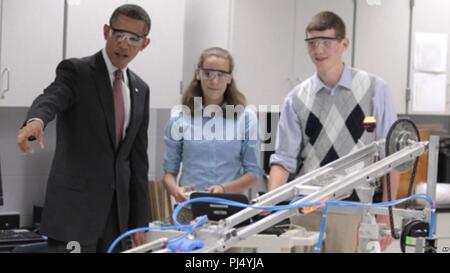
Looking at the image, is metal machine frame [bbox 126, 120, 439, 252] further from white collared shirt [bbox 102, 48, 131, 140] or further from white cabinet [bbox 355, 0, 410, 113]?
→ white cabinet [bbox 355, 0, 410, 113]

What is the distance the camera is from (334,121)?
8.46 ft

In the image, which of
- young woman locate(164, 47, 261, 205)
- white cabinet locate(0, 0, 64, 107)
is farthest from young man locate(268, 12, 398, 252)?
white cabinet locate(0, 0, 64, 107)

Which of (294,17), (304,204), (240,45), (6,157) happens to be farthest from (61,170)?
(294,17)

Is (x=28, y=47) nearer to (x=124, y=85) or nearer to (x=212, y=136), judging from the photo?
(x=124, y=85)

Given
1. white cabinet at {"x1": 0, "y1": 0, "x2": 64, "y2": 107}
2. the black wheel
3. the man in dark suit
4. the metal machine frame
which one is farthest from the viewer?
white cabinet at {"x1": 0, "y1": 0, "x2": 64, "y2": 107}

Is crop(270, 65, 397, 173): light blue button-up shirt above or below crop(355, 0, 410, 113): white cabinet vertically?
below

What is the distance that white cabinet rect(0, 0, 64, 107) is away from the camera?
3.11 m

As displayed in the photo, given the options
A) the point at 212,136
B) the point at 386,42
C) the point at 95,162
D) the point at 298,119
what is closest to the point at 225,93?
the point at 212,136

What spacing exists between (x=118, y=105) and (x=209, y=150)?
46 cm

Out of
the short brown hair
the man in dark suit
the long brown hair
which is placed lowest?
the man in dark suit

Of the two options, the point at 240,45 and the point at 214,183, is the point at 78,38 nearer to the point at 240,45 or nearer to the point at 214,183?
the point at 240,45

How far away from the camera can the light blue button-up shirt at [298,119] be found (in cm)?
249

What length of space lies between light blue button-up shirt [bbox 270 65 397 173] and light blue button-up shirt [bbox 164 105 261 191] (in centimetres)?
29

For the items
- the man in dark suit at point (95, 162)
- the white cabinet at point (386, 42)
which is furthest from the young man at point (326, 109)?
the white cabinet at point (386, 42)
